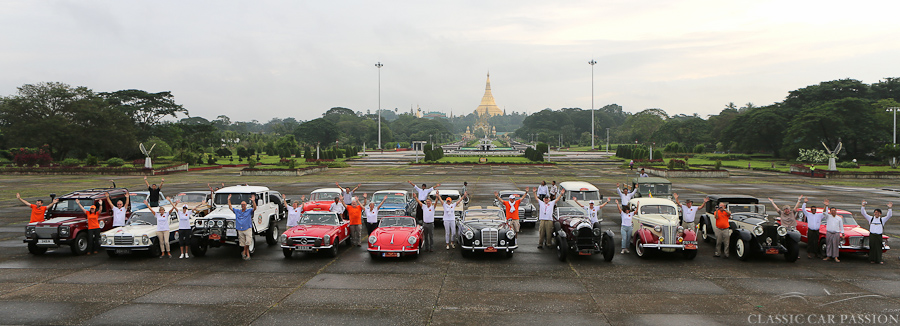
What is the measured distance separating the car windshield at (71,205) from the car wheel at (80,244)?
1.28 m

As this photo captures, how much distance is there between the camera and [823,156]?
61.0 m

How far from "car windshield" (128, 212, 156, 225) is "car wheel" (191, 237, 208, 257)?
1727 mm

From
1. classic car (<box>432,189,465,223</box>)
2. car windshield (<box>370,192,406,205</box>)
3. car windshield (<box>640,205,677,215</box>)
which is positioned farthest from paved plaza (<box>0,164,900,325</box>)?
car windshield (<box>370,192,406,205</box>)

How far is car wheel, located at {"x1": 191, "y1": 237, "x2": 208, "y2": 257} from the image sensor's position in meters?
14.5

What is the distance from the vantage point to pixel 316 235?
1410 cm

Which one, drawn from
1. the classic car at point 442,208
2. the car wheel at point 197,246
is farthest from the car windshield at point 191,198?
the classic car at point 442,208

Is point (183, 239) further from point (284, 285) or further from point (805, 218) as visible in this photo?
point (805, 218)

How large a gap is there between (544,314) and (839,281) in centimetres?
788

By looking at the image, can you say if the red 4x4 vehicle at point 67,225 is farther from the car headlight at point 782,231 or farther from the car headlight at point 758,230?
the car headlight at point 782,231

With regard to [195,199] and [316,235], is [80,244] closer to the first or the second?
[195,199]

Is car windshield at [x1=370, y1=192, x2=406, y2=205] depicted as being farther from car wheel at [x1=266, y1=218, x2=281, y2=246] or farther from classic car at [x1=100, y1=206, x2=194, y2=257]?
classic car at [x1=100, y1=206, x2=194, y2=257]

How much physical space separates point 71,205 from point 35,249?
1704 mm

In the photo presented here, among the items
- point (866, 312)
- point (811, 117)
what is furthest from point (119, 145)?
point (811, 117)

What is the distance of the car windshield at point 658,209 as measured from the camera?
50.7ft
